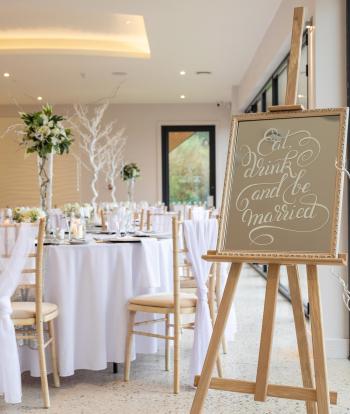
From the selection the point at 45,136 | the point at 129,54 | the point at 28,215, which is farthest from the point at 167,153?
the point at 45,136

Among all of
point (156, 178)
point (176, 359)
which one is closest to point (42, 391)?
point (176, 359)

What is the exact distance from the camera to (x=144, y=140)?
48.9ft

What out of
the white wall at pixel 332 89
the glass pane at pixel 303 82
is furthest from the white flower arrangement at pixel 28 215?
the glass pane at pixel 303 82

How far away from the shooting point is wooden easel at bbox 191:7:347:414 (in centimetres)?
265

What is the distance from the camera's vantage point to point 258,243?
9.29 ft

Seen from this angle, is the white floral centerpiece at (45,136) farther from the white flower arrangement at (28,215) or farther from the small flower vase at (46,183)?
the white flower arrangement at (28,215)

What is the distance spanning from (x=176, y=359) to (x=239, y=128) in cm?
162

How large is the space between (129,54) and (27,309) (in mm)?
6815

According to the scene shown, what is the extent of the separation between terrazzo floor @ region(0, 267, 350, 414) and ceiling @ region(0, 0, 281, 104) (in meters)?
3.77

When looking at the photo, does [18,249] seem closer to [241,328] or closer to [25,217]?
[25,217]

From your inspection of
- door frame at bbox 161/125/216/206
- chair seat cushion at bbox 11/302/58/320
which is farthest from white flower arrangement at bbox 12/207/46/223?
door frame at bbox 161/125/216/206

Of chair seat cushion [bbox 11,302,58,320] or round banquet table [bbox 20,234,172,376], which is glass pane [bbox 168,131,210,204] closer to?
round banquet table [bbox 20,234,172,376]

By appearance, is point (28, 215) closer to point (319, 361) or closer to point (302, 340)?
point (302, 340)

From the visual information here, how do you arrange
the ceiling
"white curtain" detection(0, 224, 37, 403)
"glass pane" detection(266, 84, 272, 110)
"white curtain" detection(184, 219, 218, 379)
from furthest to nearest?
"glass pane" detection(266, 84, 272, 110) → the ceiling → "white curtain" detection(184, 219, 218, 379) → "white curtain" detection(0, 224, 37, 403)
